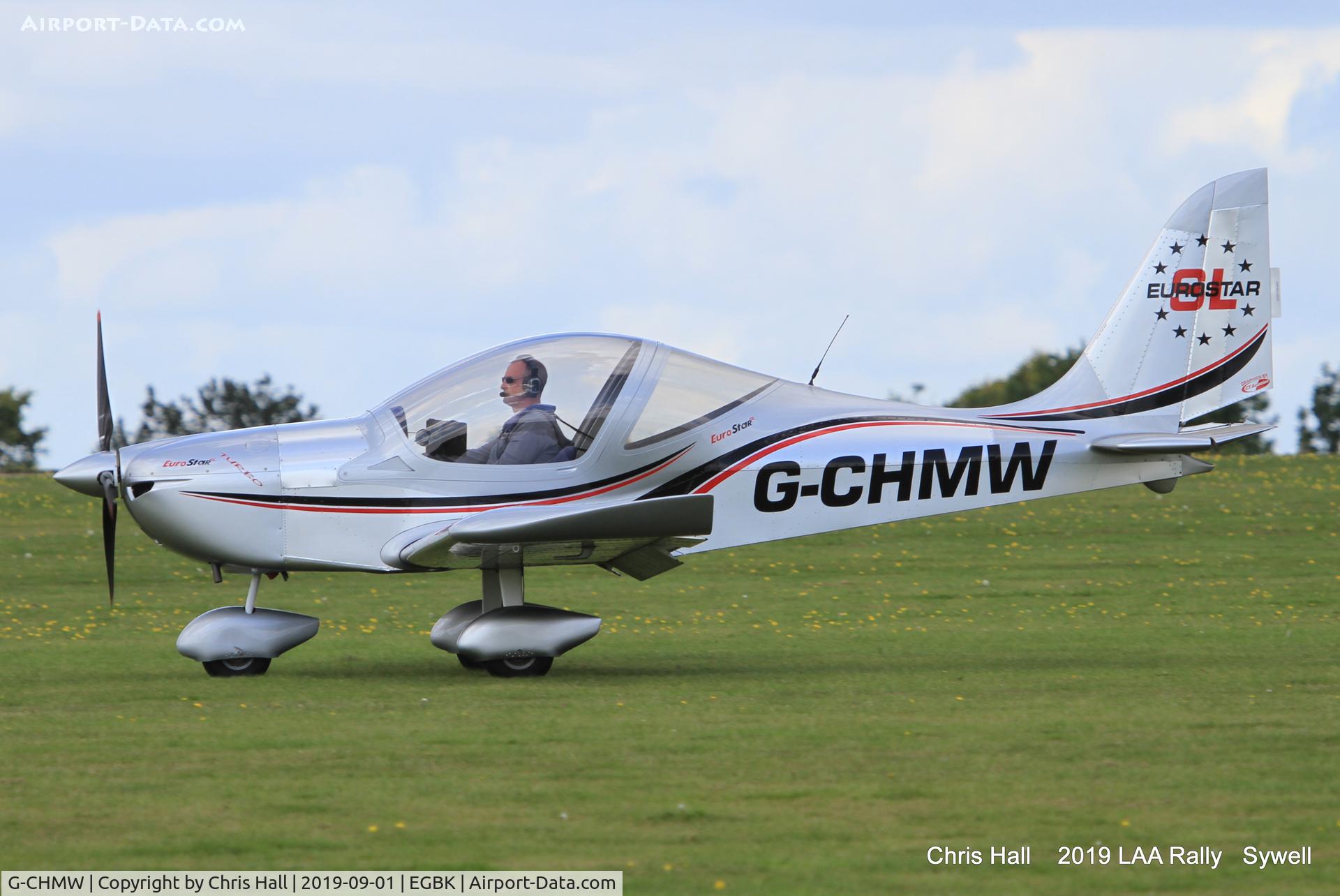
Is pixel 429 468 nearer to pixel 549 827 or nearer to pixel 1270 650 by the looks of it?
pixel 549 827

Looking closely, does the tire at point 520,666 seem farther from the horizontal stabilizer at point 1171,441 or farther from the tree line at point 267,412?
the tree line at point 267,412

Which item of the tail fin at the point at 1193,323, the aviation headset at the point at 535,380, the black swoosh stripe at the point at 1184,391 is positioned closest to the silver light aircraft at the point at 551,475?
the aviation headset at the point at 535,380

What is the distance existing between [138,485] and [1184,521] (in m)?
17.7

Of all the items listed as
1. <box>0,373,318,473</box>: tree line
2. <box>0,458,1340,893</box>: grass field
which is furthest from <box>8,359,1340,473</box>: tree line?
<box>0,458,1340,893</box>: grass field

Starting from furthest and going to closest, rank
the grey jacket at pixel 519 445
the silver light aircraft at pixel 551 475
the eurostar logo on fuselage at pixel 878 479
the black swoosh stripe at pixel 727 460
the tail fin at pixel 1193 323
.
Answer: the tail fin at pixel 1193 323 < the eurostar logo on fuselage at pixel 878 479 < the black swoosh stripe at pixel 727 460 < the grey jacket at pixel 519 445 < the silver light aircraft at pixel 551 475

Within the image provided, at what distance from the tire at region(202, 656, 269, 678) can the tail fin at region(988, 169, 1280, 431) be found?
20.0 feet

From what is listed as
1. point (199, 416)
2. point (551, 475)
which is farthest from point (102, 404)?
point (199, 416)

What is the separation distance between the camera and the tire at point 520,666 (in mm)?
10336

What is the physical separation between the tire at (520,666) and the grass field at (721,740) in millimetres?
107

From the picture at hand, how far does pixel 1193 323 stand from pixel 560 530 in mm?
5653

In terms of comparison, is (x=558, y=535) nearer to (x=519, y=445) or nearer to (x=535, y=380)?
(x=519, y=445)

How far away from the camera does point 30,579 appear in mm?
18078

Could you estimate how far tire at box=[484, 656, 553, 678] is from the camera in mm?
10336

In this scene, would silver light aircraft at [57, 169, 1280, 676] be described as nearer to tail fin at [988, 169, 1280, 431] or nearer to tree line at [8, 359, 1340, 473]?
tail fin at [988, 169, 1280, 431]
